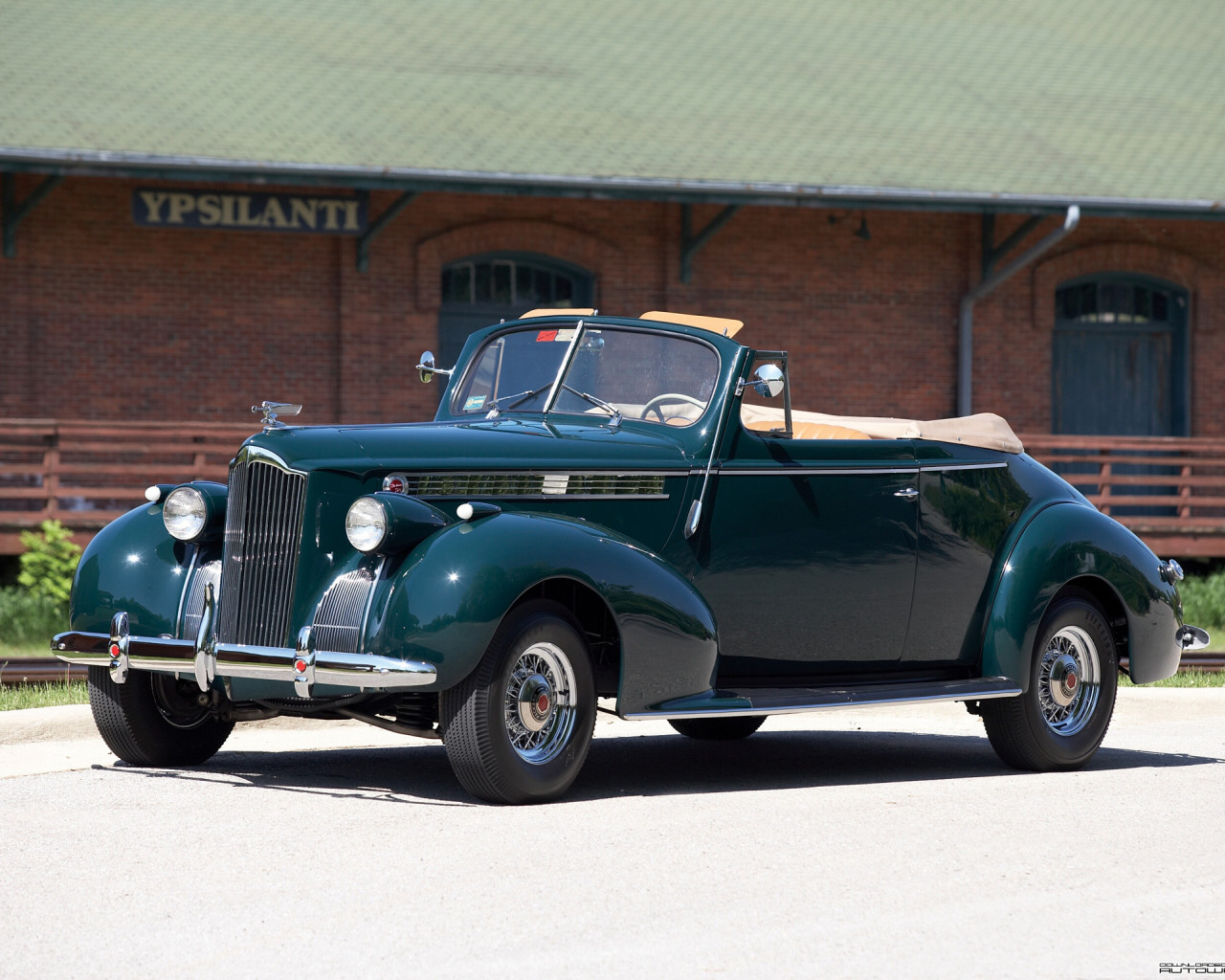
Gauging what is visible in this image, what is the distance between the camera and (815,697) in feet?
25.2

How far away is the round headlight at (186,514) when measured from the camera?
750 centimetres

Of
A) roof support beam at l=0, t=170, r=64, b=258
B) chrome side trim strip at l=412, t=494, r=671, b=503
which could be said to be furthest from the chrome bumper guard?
roof support beam at l=0, t=170, r=64, b=258

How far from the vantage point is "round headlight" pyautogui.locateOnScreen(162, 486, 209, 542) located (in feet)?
24.6

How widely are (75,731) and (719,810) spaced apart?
3.57m

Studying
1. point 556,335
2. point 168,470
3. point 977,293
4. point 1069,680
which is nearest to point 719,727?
point 1069,680

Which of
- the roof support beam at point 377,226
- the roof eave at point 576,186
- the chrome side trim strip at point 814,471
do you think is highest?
the roof eave at point 576,186

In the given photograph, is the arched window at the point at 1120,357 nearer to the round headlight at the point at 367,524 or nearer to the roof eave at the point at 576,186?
the roof eave at the point at 576,186

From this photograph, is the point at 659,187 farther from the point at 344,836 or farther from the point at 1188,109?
the point at 344,836

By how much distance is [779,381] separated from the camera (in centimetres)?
770

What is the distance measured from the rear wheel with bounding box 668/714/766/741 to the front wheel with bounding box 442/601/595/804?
2.41m

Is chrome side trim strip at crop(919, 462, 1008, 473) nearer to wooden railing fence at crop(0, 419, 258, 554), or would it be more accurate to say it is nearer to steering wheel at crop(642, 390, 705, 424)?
steering wheel at crop(642, 390, 705, 424)

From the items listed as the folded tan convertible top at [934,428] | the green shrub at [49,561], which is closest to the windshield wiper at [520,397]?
the folded tan convertible top at [934,428]

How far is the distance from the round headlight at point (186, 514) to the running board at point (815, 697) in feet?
6.53

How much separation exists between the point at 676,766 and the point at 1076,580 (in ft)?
7.05
